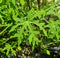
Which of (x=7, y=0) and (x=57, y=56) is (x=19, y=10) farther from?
(x=57, y=56)

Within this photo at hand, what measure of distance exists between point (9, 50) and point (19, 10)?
0.34 metres

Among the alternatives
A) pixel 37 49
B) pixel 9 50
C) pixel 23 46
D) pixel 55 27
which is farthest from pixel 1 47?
pixel 55 27

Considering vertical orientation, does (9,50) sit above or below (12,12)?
below

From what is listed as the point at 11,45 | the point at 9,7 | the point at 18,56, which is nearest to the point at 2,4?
the point at 9,7

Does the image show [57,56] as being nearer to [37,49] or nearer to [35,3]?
[37,49]

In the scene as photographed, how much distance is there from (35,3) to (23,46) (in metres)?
0.40

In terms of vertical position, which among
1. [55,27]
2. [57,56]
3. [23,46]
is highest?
[55,27]

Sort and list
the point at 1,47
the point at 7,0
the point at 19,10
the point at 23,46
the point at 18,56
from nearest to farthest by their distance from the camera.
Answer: the point at 7,0 → the point at 19,10 → the point at 1,47 → the point at 23,46 → the point at 18,56

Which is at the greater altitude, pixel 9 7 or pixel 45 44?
pixel 9 7

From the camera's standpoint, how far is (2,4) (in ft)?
5.04

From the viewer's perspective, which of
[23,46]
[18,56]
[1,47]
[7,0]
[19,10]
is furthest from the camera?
[18,56]

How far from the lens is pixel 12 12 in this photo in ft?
4.90

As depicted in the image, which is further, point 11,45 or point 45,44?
point 45,44

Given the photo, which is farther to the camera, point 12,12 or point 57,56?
point 57,56
